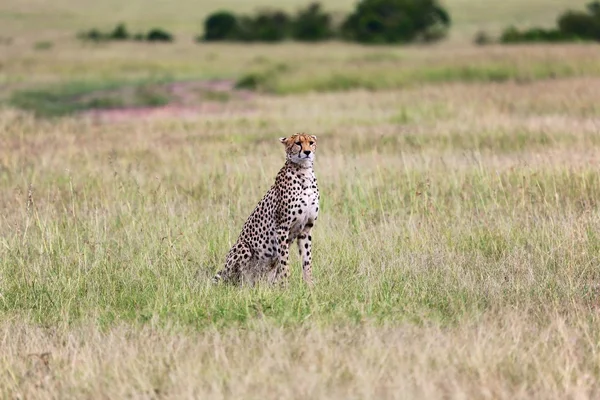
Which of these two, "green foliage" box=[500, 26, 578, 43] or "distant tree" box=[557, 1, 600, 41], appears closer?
"green foliage" box=[500, 26, 578, 43]

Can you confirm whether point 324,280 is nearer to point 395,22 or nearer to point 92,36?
point 395,22

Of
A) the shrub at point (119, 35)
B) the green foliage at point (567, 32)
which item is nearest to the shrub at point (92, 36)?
the shrub at point (119, 35)

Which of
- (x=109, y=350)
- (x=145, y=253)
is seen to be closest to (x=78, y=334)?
(x=109, y=350)

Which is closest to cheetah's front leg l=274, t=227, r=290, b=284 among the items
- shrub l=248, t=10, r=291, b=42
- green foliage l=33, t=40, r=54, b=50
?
green foliage l=33, t=40, r=54, b=50

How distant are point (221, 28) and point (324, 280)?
164 feet

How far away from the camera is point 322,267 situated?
22.7 ft

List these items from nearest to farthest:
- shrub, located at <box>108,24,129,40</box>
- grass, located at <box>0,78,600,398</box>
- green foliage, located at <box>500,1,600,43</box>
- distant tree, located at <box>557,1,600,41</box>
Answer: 1. grass, located at <box>0,78,600,398</box>
2. green foliage, located at <box>500,1,600,43</box>
3. distant tree, located at <box>557,1,600,41</box>
4. shrub, located at <box>108,24,129,40</box>

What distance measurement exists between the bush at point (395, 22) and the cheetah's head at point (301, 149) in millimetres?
44798

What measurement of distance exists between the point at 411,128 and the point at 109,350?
10.4m

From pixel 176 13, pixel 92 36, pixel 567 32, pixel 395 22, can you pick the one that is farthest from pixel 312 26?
pixel 176 13

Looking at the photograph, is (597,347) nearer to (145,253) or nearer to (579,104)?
(145,253)

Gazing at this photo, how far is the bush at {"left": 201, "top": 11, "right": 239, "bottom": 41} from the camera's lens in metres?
55.2

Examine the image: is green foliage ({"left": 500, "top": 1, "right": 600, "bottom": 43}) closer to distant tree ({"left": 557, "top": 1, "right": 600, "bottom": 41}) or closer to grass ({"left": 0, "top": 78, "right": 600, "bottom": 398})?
distant tree ({"left": 557, "top": 1, "right": 600, "bottom": 41})

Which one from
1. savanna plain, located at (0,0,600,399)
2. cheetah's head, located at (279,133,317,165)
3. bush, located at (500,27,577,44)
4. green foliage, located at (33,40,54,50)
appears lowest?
green foliage, located at (33,40,54,50)
